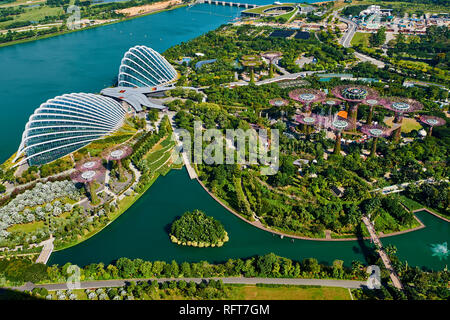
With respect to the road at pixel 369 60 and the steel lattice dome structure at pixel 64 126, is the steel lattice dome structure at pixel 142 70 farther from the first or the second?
the road at pixel 369 60

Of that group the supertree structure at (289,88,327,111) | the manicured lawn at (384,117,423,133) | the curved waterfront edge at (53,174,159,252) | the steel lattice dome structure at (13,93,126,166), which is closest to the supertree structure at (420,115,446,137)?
the manicured lawn at (384,117,423,133)

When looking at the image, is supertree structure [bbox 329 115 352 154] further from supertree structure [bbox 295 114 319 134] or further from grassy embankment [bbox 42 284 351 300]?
grassy embankment [bbox 42 284 351 300]

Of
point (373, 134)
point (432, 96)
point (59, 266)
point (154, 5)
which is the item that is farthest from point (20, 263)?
point (154, 5)

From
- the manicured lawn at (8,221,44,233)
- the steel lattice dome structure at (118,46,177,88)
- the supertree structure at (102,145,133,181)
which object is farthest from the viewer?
the steel lattice dome structure at (118,46,177,88)

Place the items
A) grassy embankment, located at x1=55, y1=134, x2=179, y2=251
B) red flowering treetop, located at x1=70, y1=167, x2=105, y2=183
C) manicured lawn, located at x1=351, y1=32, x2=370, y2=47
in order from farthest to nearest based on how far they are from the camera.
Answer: manicured lawn, located at x1=351, y1=32, x2=370, y2=47, red flowering treetop, located at x1=70, y1=167, x2=105, y2=183, grassy embankment, located at x1=55, y1=134, x2=179, y2=251

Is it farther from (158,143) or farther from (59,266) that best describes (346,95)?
(59,266)

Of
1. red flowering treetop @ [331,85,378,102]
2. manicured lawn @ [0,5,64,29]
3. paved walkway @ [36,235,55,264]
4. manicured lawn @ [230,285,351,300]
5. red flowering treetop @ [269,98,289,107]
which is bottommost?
manicured lawn @ [230,285,351,300]

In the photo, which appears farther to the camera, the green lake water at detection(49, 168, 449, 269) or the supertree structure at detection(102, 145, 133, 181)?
the supertree structure at detection(102, 145, 133, 181)
